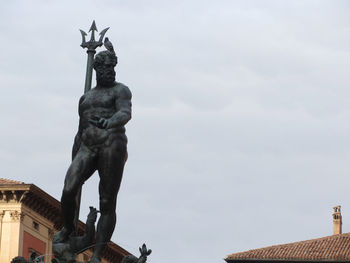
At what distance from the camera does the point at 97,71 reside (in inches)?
492

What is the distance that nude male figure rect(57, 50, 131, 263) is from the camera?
1215 cm

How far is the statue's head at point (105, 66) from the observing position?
1239 cm

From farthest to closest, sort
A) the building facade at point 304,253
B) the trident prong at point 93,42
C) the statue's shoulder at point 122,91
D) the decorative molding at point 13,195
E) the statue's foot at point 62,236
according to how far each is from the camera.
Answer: the building facade at point 304,253
the decorative molding at point 13,195
the trident prong at point 93,42
the statue's shoulder at point 122,91
the statue's foot at point 62,236

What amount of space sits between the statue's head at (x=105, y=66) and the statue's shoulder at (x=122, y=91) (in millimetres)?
102

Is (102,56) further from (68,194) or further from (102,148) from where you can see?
(68,194)

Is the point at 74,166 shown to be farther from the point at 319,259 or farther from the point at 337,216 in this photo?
the point at 337,216

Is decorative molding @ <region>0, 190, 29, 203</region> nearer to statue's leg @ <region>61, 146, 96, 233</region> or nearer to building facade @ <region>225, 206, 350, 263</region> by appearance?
building facade @ <region>225, 206, 350, 263</region>

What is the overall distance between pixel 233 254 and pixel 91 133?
5845 cm

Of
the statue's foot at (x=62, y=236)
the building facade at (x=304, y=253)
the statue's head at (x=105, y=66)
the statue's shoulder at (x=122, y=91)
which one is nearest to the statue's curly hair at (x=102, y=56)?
the statue's head at (x=105, y=66)

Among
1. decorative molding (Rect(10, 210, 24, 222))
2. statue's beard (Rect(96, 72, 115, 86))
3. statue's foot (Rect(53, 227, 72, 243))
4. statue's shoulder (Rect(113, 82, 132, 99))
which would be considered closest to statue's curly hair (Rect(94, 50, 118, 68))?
statue's beard (Rect(96, 72, 115, 86))

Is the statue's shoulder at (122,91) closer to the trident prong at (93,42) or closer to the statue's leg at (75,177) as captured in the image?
the statue's leg at (75,177)

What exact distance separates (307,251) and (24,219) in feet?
84.2

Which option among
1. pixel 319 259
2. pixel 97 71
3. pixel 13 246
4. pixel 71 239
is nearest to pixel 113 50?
pixel 97 71

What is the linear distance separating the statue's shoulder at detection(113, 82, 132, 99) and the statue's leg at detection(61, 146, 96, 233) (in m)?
0.82
